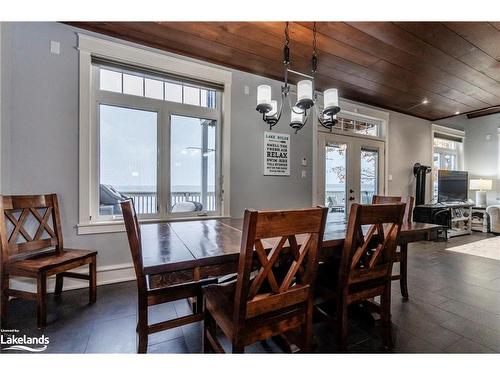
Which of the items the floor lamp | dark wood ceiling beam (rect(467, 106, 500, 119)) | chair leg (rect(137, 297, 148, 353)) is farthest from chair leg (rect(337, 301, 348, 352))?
dark wood ceiling beam (rect(467, 106, 500, 119))

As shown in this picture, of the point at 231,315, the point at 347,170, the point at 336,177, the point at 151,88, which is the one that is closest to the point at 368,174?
Answer: the point at 347,170

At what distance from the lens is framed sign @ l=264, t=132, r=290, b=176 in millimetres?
3401

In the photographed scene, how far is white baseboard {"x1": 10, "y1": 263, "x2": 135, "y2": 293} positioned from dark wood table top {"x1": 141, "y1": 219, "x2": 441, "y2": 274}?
104 centimetres

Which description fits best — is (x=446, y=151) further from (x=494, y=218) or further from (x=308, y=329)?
(x=308, y=329)

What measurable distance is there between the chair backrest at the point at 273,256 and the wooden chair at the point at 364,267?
1.03ft

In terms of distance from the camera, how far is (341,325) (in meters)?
1.39

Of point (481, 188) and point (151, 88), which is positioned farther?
point (481, 188)

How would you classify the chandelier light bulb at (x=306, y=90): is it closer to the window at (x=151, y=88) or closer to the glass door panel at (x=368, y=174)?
the window at (x=151, y=88)

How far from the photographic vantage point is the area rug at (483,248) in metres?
3.61

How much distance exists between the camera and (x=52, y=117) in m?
2.26

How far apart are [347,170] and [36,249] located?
4.31 meters

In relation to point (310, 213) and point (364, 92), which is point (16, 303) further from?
point (364, 92)

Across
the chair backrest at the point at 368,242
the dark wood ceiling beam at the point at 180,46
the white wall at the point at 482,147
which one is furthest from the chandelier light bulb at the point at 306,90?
the white wall at the point at 482,147

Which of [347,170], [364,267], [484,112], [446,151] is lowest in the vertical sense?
[364,267]
